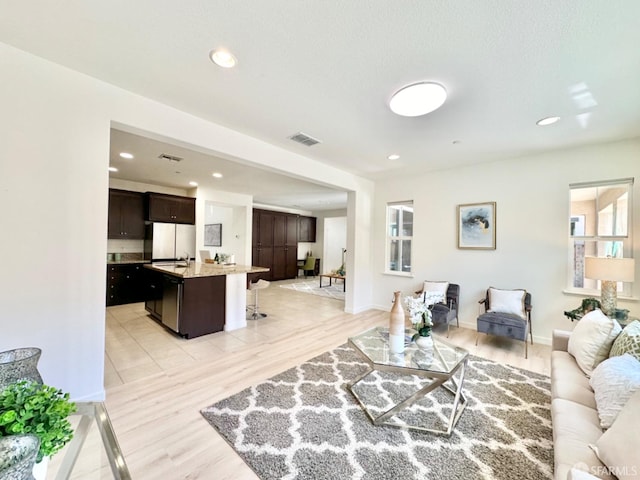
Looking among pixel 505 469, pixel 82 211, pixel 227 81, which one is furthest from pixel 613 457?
pixel 82 211

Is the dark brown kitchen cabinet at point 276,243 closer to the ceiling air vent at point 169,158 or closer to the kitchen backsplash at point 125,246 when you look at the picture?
the kitchen backsplash at point 125,246

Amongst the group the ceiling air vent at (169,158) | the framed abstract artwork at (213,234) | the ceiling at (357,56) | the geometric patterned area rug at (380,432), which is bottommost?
the geometric patterned area rug at (380,432)

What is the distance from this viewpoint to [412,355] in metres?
2.23

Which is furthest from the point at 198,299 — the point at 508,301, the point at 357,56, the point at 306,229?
the point at 306,229

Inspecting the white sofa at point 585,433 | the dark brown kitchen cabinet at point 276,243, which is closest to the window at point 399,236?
the white sofa at point 585,433

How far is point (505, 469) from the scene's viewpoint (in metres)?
1.58

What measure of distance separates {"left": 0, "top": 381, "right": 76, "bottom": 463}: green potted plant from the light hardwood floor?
1.52 ft

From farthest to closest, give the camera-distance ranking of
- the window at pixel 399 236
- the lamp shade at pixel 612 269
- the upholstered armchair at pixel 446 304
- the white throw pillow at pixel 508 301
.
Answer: the window at pixel 399 236
the upholstered armchair at pixel 446 304
the white throw pillow at pixel 508 301
the lamp shade at pixel 612 269

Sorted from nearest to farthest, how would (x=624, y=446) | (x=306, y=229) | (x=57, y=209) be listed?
(x=624, y=446), (x=57, y=209), (x=306, y=229)

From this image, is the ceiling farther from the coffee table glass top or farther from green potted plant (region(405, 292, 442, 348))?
the coffee table glass top

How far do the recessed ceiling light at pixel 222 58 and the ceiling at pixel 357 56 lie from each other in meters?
0.05

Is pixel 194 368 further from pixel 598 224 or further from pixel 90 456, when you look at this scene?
pixel 598 224

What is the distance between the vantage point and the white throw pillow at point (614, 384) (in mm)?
1353

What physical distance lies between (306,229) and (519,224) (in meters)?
7.40
